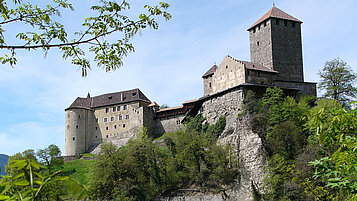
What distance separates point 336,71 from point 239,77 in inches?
492

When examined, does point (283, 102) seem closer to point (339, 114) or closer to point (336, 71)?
point (336, 71)

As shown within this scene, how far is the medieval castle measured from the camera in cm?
3981

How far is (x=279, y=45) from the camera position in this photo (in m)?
43.5

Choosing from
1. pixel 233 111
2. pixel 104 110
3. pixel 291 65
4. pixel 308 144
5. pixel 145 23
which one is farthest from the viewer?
pixel 104 110

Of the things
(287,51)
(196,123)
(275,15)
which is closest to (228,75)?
(196,123)

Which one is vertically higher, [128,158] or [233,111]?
[233,111]

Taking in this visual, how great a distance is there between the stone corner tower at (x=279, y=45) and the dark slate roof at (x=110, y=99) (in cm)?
2036

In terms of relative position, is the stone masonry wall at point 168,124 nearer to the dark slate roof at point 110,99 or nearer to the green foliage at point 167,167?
the dark slate roof at point 110,99

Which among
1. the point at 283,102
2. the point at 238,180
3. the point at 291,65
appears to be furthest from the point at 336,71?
the point at 238,180

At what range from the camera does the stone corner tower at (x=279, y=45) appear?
43.1 metres

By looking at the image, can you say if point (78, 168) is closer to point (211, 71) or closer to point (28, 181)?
point (211, 71)

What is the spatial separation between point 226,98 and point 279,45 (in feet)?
30.6

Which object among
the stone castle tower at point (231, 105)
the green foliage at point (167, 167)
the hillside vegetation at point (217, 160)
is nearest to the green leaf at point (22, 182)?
the hillside vegetation at point (217, 160)

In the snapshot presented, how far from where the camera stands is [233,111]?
3906cm
